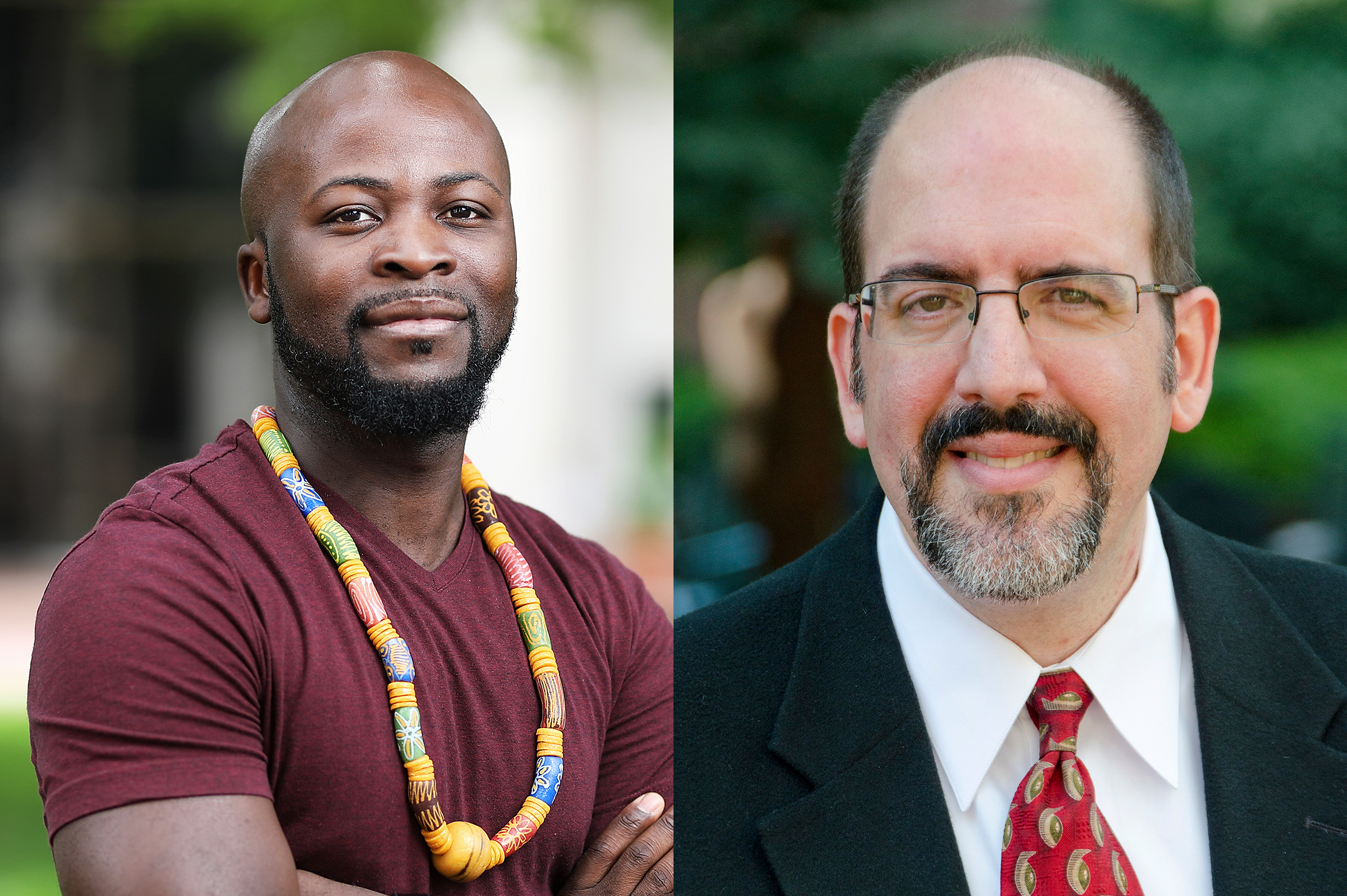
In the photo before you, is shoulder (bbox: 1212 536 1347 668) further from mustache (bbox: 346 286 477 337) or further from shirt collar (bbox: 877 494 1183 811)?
mustache (bbox: 346 286 477 337)

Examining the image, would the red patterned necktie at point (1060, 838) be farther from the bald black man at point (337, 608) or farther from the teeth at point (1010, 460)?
the bald black man at point (337, 608)

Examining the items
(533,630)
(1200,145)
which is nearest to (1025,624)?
(533,630)

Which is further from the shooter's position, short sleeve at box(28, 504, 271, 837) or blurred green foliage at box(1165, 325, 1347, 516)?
blurred green foliage at box(1165, 325, 1347, 516)

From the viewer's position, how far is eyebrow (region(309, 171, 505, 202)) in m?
1.76

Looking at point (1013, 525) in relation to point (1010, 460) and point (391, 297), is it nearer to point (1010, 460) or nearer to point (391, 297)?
point (1010, 460)

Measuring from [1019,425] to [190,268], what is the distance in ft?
36.3

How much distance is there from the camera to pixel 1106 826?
2.00 metres

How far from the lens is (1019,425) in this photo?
196 centimetres

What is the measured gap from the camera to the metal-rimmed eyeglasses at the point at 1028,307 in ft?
6.53

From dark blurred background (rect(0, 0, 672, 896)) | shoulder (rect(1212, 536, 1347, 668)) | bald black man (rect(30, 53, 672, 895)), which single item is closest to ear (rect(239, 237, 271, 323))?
bald black man (rect(30, 53, 672, 895))

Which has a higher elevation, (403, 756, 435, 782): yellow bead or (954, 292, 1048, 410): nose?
(954, 292, 1048, 410): nose

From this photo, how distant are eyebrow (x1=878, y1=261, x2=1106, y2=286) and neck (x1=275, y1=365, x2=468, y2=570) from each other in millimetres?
733

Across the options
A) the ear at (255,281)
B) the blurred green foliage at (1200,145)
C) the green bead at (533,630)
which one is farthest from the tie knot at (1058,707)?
the blurred green foliage at (1200,145)

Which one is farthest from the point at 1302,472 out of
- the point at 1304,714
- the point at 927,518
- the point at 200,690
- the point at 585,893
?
the point at 200,690
